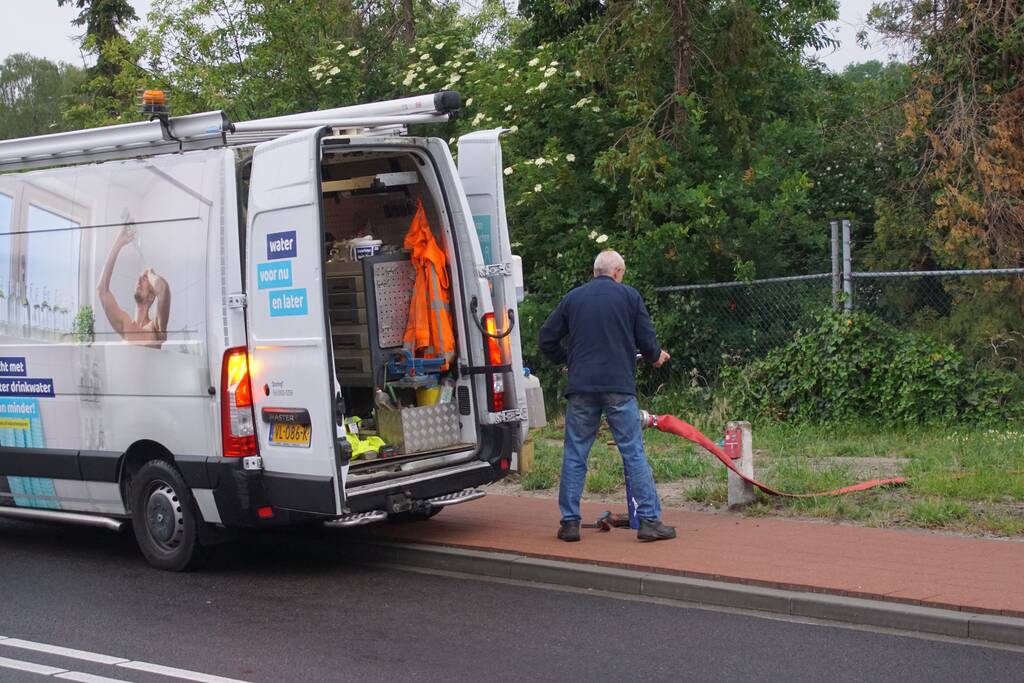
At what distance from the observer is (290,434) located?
24.6ft

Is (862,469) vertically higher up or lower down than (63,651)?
higher up

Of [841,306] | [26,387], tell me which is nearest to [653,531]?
[26,387]

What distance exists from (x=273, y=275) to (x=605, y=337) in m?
2.12

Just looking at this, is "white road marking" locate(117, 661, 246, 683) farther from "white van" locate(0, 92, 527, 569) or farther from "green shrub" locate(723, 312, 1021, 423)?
"green shrub" locate(723, 312, 1021, 423)

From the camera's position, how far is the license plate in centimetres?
742

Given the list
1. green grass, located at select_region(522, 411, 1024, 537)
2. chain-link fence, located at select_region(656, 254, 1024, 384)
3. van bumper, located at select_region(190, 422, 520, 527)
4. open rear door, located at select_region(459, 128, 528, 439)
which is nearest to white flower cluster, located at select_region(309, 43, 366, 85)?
chain-link fence, located at select_region(656, 254, 1024, 384)

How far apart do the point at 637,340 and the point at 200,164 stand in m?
2.95

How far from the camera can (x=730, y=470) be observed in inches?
352

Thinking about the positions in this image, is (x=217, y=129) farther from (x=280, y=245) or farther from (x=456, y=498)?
(x=456, y=498)

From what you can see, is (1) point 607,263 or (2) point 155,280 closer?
(2) point 155,280

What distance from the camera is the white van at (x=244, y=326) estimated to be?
24.5 ft

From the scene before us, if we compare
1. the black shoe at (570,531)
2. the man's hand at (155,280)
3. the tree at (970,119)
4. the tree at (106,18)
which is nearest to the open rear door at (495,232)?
the black shoe at (570,531)

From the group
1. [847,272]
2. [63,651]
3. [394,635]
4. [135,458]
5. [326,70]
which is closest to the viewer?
[63,651]

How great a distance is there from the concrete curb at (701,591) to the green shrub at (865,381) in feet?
17.2
